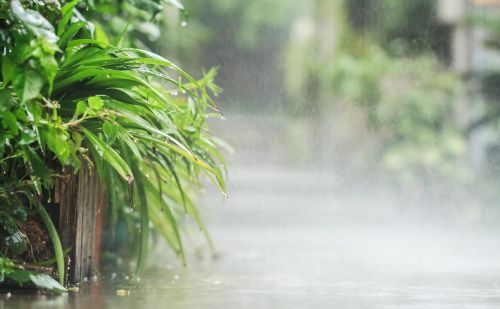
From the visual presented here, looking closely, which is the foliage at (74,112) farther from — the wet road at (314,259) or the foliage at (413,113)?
the foliage at (413,113)

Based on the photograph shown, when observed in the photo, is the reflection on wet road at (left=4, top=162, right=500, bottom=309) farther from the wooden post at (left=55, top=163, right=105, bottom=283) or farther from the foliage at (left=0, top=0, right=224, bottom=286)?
the foliage at (left=0, top=0, right=224, bottom=286)

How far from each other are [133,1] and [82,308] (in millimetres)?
701

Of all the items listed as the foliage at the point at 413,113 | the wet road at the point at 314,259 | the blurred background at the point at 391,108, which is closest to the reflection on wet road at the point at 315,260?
the wet road at the point at 314,259

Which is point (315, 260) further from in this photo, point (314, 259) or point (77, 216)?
point (77, 216)

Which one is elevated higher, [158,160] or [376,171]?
[376,171]

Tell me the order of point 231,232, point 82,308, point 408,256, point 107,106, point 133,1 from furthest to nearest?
point 231,232, point 408,256, point 133,1, point 107,106, point 82,308

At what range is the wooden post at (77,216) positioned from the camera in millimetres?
1456

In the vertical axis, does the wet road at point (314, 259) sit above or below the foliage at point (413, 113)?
below

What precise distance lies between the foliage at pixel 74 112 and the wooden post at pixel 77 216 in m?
0.03

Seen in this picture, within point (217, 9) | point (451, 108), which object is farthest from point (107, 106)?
point (217, 9)

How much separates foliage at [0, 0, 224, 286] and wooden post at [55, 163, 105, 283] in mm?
27

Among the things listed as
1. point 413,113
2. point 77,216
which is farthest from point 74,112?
point 413,113

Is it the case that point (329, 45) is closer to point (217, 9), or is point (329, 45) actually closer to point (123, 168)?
point (217, 9)

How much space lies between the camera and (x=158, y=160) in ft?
4.89
